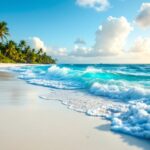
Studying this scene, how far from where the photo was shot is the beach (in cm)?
374

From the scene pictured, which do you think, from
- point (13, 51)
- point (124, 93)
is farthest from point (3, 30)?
point (124, 93)

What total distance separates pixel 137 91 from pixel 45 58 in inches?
4000

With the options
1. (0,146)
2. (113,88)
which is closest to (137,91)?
(113,88)

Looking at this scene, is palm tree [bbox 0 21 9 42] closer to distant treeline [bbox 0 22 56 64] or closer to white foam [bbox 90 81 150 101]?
distant treeline [bbox 0 22 56 64]

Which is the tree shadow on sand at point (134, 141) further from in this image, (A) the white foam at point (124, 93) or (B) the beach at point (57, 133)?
(A) the white foam at point (124, 93)

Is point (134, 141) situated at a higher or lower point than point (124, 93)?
lower

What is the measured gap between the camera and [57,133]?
4344 millimetres

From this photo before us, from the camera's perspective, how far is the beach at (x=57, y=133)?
3.74 metres

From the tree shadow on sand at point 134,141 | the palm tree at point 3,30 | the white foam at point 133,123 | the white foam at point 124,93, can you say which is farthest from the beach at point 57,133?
the palm tree at point 3,30

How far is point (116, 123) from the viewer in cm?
501

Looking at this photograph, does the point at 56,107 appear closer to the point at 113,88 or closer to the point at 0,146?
the point at 0,146

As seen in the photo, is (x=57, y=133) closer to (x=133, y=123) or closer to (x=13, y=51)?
(x=133, y=123)

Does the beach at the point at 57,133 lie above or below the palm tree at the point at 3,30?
below

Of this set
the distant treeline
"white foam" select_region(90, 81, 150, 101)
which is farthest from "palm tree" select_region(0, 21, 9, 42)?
"white foam" select_region(90, 81, 150, 101)
